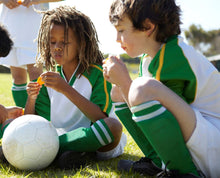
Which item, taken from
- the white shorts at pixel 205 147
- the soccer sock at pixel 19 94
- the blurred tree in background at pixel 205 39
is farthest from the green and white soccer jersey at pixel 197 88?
the blurred tree in background at pixel 205 39

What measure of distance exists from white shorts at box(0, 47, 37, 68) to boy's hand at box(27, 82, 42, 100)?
46.0 inches

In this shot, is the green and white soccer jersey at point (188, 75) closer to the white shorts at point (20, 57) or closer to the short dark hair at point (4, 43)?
the short dark hair at point (4, 43)

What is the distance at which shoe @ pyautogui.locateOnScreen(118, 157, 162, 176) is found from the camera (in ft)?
5.95

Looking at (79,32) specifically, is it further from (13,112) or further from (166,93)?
(166,93)

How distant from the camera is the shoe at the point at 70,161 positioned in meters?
1.98

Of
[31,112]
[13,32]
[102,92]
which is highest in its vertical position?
[13,32]

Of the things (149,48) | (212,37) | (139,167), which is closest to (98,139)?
(139,167)

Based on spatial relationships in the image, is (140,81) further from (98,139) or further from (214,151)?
(98,139)

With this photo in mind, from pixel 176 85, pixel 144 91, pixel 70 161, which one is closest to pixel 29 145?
pixel 70 161

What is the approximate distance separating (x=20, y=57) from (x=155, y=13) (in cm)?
231

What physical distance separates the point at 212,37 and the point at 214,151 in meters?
54.3

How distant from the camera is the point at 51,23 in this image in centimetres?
252

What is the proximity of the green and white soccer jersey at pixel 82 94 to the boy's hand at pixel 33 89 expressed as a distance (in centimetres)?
15

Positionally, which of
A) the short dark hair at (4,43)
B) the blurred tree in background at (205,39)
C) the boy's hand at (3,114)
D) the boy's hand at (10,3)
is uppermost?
the boy's hand at (10,3)
